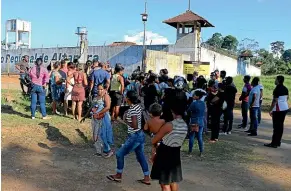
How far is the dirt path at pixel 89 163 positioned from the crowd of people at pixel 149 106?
0.34 metres

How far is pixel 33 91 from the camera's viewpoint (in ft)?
28.2

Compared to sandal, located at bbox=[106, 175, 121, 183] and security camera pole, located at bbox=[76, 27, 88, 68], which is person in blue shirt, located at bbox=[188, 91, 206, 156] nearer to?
sandal, located at bbox=[106, 175, 121, 183]

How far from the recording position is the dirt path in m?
5.32

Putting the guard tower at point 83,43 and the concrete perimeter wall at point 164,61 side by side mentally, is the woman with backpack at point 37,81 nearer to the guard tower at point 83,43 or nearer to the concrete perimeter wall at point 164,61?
the concrete perimeter wall at point 164,61

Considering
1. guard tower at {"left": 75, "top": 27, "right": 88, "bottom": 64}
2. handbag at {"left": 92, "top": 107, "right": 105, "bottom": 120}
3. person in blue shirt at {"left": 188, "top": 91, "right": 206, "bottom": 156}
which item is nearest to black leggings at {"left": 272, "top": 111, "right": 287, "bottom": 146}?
person in blue shirt at {"left": 188, "top": 91, "right": 206, "bottom": 156}

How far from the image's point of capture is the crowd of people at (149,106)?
4.10 metres

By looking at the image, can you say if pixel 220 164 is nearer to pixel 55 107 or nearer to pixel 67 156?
pixel 67 156

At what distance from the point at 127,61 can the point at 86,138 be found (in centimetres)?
1899

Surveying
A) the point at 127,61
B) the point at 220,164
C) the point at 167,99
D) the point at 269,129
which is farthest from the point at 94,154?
the point at 127,61

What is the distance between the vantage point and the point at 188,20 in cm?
2655

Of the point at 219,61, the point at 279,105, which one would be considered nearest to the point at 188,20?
the point at 219,61

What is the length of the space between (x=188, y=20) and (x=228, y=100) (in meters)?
17.9

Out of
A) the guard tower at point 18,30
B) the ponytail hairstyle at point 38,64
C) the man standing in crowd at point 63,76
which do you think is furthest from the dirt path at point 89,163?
the guard tower at point 18,30

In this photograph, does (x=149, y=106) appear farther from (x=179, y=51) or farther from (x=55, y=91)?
(x=179, y=51)
